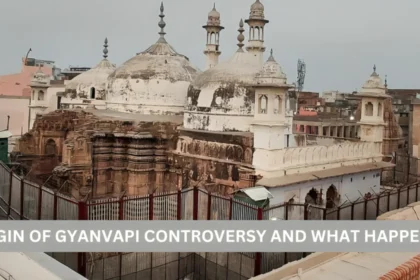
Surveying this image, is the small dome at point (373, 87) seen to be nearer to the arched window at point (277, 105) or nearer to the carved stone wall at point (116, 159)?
the arched window at point (277, 105)

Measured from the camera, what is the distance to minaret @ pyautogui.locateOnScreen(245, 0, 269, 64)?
2009cm

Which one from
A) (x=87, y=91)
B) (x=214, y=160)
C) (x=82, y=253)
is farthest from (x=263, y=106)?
(x=87, y=91)

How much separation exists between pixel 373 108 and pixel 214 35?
941 centimetres

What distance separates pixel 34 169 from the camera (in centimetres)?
1742

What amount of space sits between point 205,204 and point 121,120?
756 centimetres

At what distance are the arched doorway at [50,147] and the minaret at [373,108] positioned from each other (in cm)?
1098

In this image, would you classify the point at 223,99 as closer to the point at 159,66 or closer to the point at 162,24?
the point at 159,66

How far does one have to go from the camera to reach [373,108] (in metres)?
16.9

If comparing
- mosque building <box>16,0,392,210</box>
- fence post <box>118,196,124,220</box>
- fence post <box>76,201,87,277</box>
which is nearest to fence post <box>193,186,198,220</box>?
fence post <box>118,196,124,220</box>

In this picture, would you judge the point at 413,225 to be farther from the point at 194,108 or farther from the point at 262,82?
the point at 194,108

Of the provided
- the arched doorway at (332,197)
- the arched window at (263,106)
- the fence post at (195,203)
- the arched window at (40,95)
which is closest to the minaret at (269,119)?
the arched window at (263,106)

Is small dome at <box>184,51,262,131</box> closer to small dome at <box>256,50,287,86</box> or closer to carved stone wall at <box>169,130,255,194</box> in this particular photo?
carved stone wall at <box>169,130,255,194</box>

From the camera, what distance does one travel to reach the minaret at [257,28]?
20.1 meters

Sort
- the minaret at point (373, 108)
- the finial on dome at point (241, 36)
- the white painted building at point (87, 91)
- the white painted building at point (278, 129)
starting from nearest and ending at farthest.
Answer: the white painted building at point (278, 129) < the minaret at point (373, 108) < the finial on dome at point (241, 36) < the white painted building at point (87, 91)
